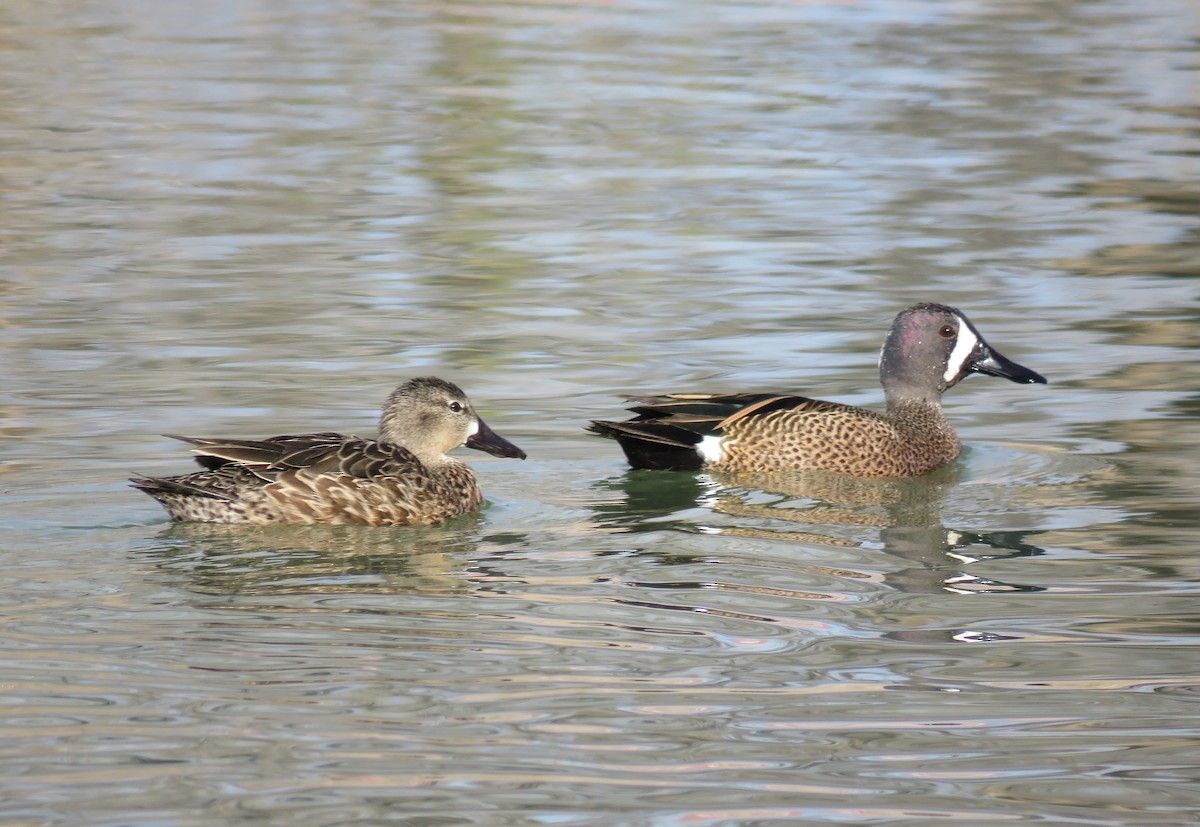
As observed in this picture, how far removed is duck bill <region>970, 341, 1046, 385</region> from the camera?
420 inches

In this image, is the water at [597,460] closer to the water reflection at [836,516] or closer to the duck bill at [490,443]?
the water reflection at [836,516]

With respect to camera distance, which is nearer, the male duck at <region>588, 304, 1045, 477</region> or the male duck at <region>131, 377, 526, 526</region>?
the male duck at <region>131, 377, 526, 526</region>

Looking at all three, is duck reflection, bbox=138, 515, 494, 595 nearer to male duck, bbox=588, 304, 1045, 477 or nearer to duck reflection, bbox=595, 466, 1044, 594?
duck reflection, bbox=595, 466, 1044, 594

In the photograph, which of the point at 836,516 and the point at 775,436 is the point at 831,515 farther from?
the point at 775,436

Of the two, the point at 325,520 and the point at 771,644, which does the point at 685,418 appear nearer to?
the point at 325,520

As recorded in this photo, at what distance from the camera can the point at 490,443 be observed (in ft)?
30.1

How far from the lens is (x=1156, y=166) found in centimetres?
1973

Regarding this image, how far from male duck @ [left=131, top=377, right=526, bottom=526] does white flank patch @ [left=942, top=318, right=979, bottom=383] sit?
275cm

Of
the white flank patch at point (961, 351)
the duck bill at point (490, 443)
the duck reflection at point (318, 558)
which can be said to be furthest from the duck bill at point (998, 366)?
the duck reflection at point (318, 558)

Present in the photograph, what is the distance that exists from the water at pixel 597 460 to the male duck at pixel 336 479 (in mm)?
159

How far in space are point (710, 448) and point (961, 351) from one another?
64.6 inches

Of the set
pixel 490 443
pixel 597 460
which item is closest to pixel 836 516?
pixel 597 460

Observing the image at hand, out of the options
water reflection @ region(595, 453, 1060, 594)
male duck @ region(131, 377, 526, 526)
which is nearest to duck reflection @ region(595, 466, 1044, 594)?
water reflection @ region(595, 453, 1060, 594)

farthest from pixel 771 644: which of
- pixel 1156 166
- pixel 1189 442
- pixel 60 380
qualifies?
pixel 1156 166
